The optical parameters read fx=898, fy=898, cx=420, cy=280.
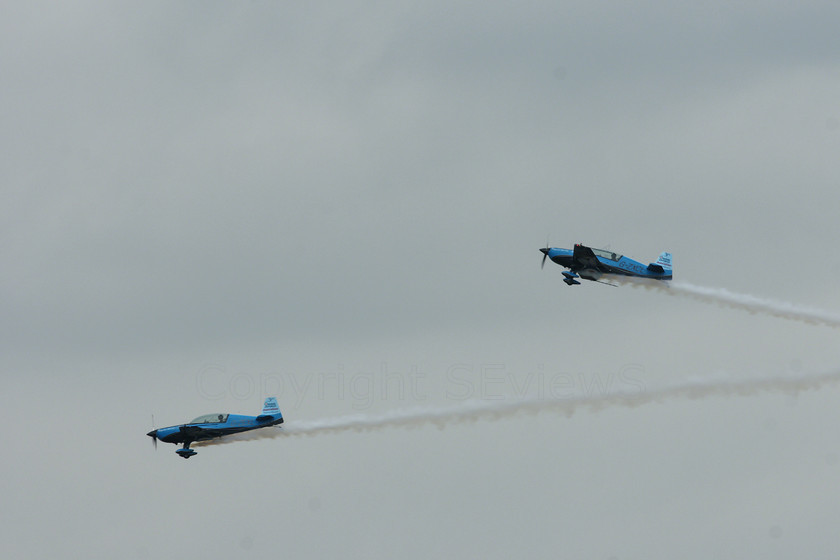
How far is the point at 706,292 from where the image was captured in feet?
184

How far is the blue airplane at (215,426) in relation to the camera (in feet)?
178

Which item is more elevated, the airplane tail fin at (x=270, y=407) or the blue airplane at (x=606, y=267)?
the blue airplane at (x=606, y=267)

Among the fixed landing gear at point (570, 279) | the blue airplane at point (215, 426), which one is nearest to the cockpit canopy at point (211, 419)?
the blue airplane at point (215, 426)

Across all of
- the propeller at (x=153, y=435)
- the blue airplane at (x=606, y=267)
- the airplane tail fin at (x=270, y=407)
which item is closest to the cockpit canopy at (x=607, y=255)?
the blue airplane at (x=606, y=267)

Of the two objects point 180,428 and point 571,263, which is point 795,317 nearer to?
point 571,263

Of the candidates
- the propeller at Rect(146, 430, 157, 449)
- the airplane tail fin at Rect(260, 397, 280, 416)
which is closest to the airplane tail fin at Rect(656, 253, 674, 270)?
the airplane tail fin at Rect(260, 397, 280, 416)

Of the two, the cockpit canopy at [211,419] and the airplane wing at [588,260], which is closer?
the cockpit canopy at [211,419]

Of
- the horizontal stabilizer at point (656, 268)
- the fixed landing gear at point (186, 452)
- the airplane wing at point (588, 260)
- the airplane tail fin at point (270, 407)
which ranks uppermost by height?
the airplane wing at point (588, 260)

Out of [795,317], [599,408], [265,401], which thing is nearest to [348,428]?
[265,401]

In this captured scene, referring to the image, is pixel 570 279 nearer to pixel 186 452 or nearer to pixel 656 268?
pixel 656 268

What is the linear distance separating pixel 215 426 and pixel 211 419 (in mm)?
609

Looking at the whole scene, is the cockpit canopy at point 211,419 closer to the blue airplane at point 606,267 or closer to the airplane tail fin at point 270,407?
the airplane tail fin at point 270,407

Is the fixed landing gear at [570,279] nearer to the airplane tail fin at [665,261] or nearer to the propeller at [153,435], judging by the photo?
the airplane tail fin at [665,261]

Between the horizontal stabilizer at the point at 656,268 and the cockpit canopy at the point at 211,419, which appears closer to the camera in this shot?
the cockpit canopy at the point at 211,419
